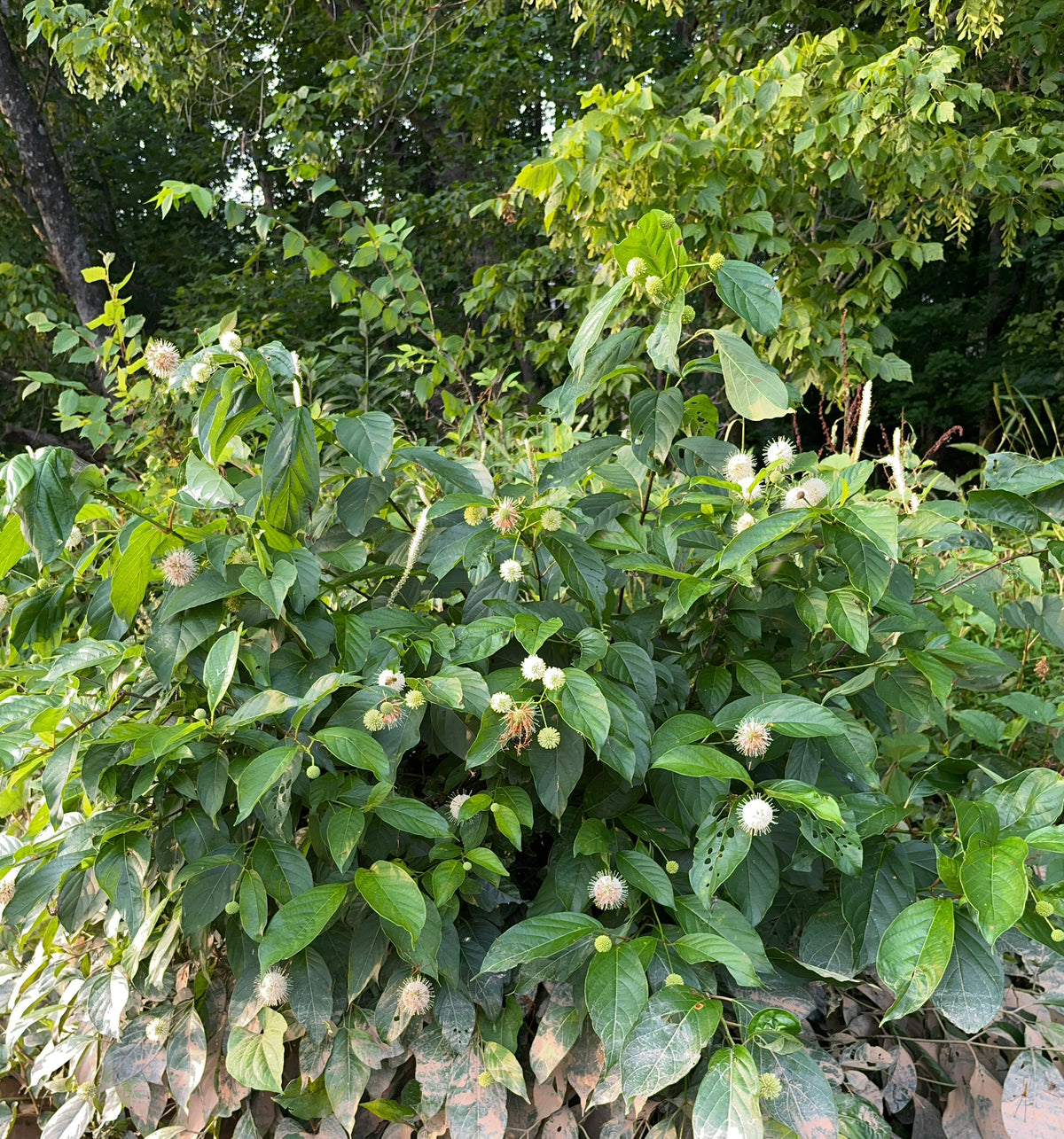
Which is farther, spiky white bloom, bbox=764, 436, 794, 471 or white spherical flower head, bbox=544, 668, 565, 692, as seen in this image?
spiky white bloom, bbox=764, 436, 794, 471

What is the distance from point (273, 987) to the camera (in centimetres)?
97

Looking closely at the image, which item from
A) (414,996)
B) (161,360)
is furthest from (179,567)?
(414,996)

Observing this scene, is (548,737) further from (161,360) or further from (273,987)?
(161,360)

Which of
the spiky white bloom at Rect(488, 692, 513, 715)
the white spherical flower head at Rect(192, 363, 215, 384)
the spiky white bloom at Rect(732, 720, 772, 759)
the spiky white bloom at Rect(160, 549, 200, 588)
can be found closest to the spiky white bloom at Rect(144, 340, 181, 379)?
the white spherical flower head at Rect(192, 363, 215, 384)

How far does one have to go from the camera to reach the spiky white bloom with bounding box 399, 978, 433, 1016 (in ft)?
3.28

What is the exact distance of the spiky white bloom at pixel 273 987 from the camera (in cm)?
97

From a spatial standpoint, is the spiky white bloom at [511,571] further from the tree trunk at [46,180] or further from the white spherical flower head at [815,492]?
the tree trunk at [46,180]

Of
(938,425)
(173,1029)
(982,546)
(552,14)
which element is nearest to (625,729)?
(982,546)

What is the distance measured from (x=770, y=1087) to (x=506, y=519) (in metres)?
0.67

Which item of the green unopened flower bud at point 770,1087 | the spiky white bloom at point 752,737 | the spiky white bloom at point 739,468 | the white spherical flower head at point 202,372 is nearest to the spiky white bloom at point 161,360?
the white spherical flower head at point 202,372

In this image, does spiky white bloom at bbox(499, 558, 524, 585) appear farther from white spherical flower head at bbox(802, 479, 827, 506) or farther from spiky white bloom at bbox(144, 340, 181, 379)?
spiky white bloom at bbox(144, 340, 181, 379)

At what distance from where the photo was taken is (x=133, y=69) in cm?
429

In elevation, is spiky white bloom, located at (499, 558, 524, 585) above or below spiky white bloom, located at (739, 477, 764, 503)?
above

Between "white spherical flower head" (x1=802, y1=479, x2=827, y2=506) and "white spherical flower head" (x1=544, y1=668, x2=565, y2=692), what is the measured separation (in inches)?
14.7
